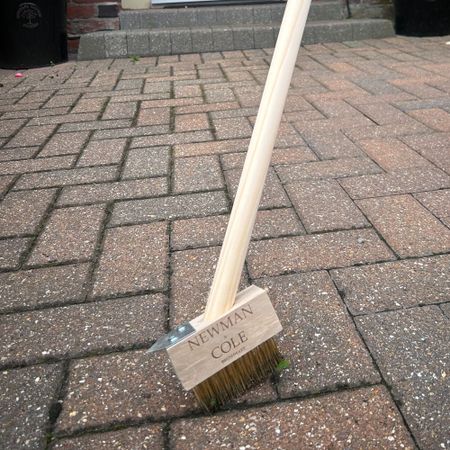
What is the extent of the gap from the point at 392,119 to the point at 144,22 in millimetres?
3348

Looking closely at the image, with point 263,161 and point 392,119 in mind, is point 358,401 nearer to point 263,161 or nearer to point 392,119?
point 263,161

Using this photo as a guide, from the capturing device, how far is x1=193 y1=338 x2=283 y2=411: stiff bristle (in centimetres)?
100

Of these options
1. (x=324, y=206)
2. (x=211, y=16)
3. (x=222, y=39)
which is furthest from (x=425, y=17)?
(x=324, y=206)

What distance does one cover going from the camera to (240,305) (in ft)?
3.24

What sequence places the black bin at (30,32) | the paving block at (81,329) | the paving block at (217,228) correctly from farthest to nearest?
the black bin at (30,32), the paving block at (217,228), the paving block at (81,329)

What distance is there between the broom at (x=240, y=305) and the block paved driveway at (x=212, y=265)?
75 mm

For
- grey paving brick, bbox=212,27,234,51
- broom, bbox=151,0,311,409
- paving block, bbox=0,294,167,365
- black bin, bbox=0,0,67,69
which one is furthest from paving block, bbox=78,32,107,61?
broom, bbox=151,0,311,409

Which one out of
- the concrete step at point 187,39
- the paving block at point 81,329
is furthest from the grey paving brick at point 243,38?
the paving block at point 81,329

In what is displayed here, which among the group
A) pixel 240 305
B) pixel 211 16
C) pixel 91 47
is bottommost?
pixel 240 305

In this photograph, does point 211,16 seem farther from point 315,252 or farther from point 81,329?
point 81,329

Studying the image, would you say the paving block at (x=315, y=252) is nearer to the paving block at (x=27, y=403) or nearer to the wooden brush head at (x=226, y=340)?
the wooden brush head at (x=226, y=340)

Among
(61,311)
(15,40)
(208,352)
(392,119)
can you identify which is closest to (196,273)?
(61,311)

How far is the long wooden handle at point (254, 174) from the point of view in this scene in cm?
98

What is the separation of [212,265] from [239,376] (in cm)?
52
